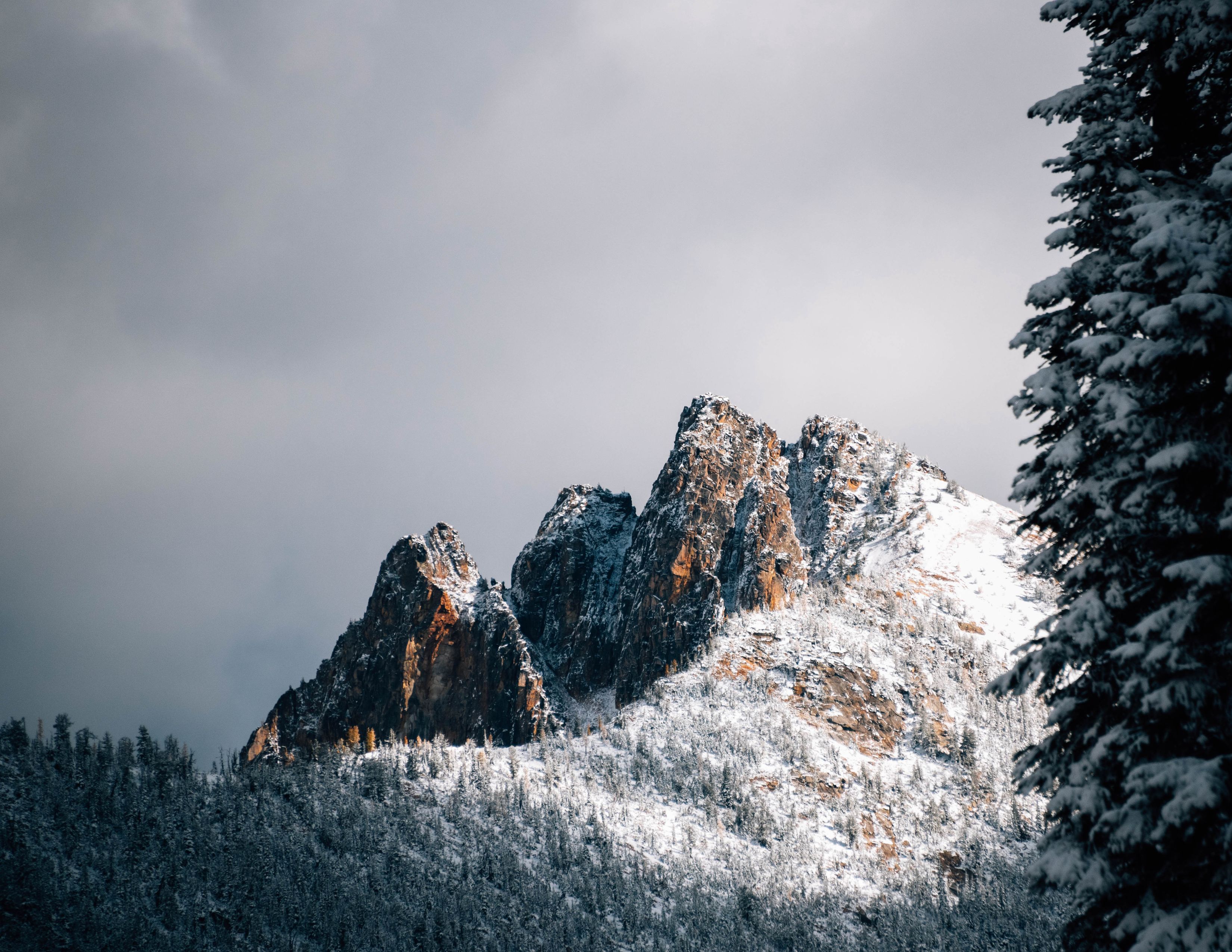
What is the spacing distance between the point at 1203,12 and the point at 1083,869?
13731 millimetres

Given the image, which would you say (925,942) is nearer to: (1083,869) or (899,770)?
(899,770)

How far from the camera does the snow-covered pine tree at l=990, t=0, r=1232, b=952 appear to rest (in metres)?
11.3

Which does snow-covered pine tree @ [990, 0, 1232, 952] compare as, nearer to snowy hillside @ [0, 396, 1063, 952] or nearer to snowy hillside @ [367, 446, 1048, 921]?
snowy hillside @ [0, 396, 1063, 952]

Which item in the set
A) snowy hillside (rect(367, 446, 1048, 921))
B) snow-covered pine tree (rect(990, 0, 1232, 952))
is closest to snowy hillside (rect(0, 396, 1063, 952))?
snowy hillside (rect(367, 446, 1048, 921))

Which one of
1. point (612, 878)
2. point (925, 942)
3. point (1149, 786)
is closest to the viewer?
point (1149, 786)

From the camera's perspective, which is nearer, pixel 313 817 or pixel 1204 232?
pixel 1204 232

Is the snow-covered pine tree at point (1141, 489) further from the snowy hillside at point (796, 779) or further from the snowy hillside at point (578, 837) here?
the snowy hillside at point (796, 779)

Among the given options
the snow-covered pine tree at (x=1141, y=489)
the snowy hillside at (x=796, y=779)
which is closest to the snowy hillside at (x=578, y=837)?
the snowy hillside at (x=796, y=779)

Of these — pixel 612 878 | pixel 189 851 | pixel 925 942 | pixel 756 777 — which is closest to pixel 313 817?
pixel 189 851

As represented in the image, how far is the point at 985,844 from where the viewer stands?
5989 inches

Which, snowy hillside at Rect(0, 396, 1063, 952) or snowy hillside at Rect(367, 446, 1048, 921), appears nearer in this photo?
snowy hillside at Rect(0, 396, 1063, 952)

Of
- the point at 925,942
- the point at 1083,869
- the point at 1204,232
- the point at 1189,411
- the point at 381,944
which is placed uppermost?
the point at 1204,232

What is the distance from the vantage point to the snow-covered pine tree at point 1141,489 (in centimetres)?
1134

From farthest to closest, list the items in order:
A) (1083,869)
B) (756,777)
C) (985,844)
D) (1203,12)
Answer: (756,777) < (985,844) < (1203,12) < (1083,869)
